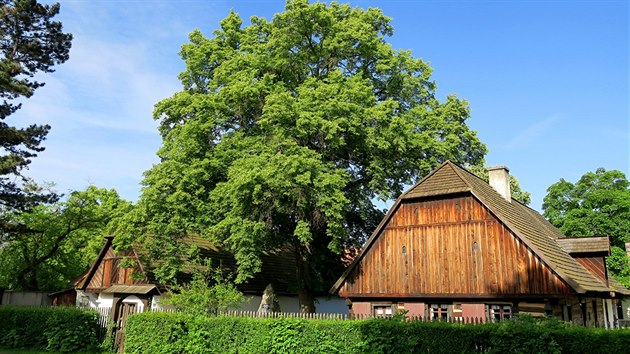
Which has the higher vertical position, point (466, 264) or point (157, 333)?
point (466, 264)

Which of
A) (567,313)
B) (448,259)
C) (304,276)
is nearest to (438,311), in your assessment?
(448,259)

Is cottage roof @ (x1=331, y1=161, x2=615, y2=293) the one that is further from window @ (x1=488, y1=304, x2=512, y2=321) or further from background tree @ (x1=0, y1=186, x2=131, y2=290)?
background tree @ (x1=0, y1=186, x2=131, y2=290)

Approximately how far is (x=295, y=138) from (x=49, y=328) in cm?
1395

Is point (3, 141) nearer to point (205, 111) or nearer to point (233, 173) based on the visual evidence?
point (205, 111)

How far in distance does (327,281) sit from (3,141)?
19256 mm

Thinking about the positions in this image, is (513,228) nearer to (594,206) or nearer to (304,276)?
(304,276)

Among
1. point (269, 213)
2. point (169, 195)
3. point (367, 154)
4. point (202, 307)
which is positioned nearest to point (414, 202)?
point (367, 154)

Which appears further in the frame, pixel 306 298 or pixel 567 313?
pixel 306 298

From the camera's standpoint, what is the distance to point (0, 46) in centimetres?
2648

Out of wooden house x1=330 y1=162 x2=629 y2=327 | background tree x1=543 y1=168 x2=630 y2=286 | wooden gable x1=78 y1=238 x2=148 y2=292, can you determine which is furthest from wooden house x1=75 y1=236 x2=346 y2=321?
background tree x1=543 y1=168 x2=630 y2=286

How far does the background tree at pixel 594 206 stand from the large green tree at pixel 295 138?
28.0 m

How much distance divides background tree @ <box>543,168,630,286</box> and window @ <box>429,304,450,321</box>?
30212mm

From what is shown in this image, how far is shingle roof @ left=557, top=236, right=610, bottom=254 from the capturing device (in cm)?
2171

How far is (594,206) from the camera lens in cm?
5053
